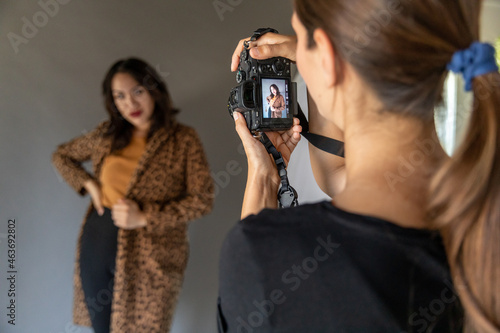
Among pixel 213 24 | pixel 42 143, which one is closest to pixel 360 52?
pixel 213 24

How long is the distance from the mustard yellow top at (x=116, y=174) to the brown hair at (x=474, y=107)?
0.96 meters

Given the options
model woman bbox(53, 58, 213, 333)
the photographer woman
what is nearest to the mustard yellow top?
model woman bbox(53, 58, 213, 333)

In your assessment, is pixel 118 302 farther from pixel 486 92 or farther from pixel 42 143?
pixel 486 92

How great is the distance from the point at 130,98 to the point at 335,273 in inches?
39.9

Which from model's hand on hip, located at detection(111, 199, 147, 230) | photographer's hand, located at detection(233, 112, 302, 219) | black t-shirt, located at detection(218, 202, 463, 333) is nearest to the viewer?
black t-shirt, located at detection(218, 202, 463, 333)

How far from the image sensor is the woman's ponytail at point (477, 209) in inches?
12.3

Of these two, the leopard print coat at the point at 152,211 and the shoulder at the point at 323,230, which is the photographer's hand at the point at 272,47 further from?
the leopard print coat at the point at 152,211

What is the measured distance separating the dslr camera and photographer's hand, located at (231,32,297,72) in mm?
10

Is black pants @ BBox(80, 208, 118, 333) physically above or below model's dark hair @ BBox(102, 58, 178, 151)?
below

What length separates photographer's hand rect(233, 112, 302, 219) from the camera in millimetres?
591

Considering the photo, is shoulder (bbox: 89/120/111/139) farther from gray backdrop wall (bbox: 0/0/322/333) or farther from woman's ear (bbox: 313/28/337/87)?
woman's ear (bbox: 313/28/337/87)

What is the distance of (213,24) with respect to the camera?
1.24 meters

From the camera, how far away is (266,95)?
0.65 m

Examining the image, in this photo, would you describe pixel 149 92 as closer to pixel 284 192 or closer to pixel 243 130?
pixel 243 130
